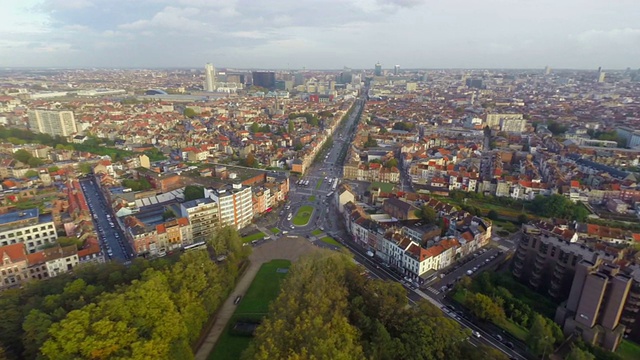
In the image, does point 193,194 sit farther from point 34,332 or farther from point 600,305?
Result: point 600,305

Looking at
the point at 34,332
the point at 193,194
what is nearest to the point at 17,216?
the point at 193,194

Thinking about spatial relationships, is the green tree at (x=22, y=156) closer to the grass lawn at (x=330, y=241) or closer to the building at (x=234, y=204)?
the building at (x=234, y=204)

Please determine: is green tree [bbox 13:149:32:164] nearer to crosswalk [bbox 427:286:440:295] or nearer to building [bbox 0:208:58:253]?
building [bbox 0:208:58:253]

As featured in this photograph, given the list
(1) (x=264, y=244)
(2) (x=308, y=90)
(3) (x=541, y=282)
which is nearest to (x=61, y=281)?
(1) (x=264, y=244)

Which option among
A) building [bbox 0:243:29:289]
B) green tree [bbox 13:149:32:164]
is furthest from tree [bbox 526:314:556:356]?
green tree [bbox 13:149:32:164]

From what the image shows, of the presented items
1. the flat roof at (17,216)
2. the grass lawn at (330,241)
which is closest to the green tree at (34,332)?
the flat roof at (17,216)
